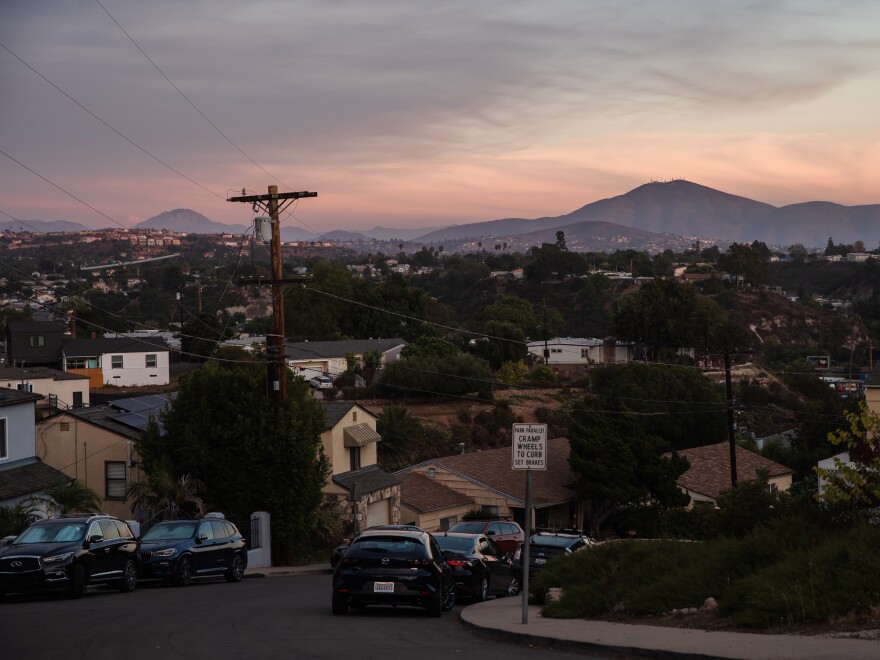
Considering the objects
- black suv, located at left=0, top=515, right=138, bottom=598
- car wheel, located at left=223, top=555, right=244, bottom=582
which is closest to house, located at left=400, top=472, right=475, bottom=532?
car wheel, located at left=223, top=555, right=244, bottom=582

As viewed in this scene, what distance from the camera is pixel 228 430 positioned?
1378 inches

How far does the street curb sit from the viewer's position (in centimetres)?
1151

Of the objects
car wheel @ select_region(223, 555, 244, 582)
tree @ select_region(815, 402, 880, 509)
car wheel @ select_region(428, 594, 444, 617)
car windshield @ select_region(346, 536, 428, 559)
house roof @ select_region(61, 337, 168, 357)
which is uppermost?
tree @ select_region(815, 402, 880, 509)

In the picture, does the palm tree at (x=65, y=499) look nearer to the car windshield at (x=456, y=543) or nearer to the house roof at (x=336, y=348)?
the car windshield at (x=456, y=543)

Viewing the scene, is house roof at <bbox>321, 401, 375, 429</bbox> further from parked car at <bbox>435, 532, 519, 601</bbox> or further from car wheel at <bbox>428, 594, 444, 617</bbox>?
car wheel at <bbox>428, 594, 444, 617</bbox>

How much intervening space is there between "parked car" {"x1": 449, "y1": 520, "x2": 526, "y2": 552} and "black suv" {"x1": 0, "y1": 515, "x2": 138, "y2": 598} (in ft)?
37.5

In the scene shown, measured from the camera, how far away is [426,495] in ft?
162

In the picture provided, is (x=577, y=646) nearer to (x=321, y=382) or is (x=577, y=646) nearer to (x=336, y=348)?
(x=321, y=382)

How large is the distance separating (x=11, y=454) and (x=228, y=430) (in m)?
6.65

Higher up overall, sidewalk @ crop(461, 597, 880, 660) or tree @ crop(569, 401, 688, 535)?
sidewalk @ crop(461, 597, 880, 660)

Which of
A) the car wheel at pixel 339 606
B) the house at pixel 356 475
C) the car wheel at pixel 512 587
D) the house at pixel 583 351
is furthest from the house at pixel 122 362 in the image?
the car wheel at pixel 339 606

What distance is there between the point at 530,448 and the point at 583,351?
93.8 metres

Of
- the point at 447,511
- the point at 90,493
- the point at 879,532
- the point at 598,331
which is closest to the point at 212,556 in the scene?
the point at 90,493

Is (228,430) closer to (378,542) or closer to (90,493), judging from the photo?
(90,493)
